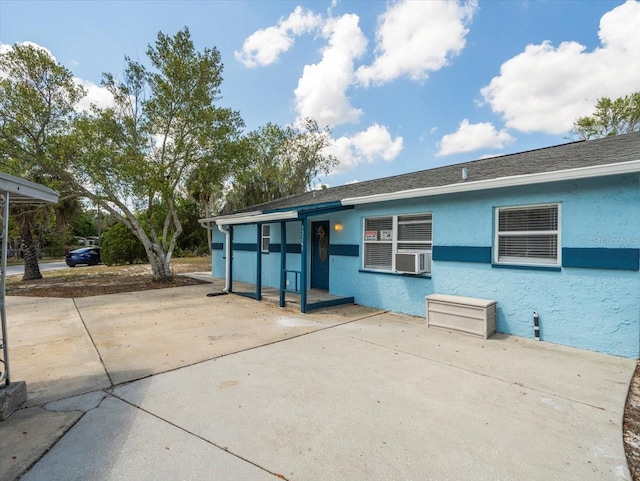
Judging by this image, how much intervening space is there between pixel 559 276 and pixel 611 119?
20351mm

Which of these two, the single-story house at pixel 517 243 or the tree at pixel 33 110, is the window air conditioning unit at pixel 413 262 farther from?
the tree at pixel 33 110

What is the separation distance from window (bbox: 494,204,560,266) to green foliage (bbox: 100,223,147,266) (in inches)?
841

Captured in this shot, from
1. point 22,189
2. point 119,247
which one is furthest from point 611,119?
point 119,247

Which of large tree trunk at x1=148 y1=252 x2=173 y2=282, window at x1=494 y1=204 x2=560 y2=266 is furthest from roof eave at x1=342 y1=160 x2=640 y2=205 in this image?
large tree trunk at x1=148 y1=252 x2=173 y2=282

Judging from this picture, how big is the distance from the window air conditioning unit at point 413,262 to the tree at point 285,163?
1881 centimetres

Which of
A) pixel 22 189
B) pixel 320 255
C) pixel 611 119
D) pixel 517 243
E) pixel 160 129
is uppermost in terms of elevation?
pixel 611 119

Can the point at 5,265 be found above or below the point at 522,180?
below

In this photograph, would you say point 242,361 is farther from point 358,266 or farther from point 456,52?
point 456,52

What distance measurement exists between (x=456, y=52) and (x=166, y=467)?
44.8 feet

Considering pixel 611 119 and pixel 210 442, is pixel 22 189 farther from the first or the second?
pixel 611 119

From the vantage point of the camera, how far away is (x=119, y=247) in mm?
19734

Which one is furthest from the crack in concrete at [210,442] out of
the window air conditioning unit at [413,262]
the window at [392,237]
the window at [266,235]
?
the window at [266,235]

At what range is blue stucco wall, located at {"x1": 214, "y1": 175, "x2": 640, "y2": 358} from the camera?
4.25 m

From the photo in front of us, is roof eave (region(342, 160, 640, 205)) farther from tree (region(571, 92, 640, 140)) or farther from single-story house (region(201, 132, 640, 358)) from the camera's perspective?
tree (region(571, 92, 640, 140))
